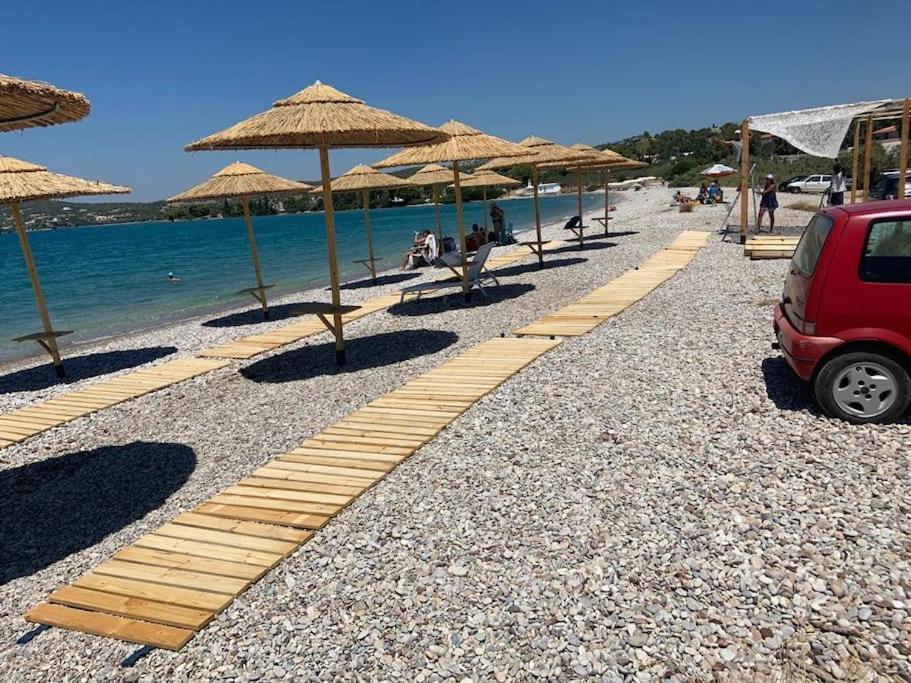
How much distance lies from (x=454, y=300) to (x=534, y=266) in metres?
4.26

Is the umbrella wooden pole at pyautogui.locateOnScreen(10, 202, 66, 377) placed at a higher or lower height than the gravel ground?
higher

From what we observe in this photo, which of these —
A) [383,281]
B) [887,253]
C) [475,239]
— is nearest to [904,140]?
[475,239]

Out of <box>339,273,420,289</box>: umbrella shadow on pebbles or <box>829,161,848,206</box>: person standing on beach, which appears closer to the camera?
<box>829,161,848,206</box>: person standing on beach

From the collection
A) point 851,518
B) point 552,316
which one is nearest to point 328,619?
point 851,518

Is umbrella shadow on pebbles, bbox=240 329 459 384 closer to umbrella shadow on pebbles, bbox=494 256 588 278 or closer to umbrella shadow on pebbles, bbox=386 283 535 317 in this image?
umbrella shadow on pebbles, bbox=386 283 535 317

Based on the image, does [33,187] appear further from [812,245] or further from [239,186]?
[812,245]

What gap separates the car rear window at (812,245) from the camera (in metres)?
4.54

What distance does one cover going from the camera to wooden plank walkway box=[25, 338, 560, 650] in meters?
3.15

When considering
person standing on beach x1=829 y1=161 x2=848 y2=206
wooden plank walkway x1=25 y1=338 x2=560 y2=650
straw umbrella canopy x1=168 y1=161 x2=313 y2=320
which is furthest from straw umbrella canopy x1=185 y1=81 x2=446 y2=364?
person standing on beach x1=829 y1=161 x2=848 y2=206

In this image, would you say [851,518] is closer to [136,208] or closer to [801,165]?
[801,165]

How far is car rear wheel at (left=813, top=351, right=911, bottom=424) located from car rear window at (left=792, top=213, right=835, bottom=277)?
0.74 metres

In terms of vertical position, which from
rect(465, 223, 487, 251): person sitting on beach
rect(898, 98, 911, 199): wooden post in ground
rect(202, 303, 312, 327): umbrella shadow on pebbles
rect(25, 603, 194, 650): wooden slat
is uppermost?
rect(898, 98, 911, 199): wooden post in ground

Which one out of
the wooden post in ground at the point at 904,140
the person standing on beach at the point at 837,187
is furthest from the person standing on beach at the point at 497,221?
the wooden post in ground at the point at 904,140

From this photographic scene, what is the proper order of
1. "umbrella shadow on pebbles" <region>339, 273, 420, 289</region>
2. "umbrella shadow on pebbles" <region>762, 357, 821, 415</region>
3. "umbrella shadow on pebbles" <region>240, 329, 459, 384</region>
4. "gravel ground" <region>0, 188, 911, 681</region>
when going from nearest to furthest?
"gravel ground" <region>0, 188, 911, 681</region>
"umbrella shadow on pebbles" <region>762, 357, 821, 415</region>
"umbrella shadow on pebbles" <region>240, 329, 459, 384</region>
"umbrella shadow on pebbles" <region>339, 273, 420, 289</region>
